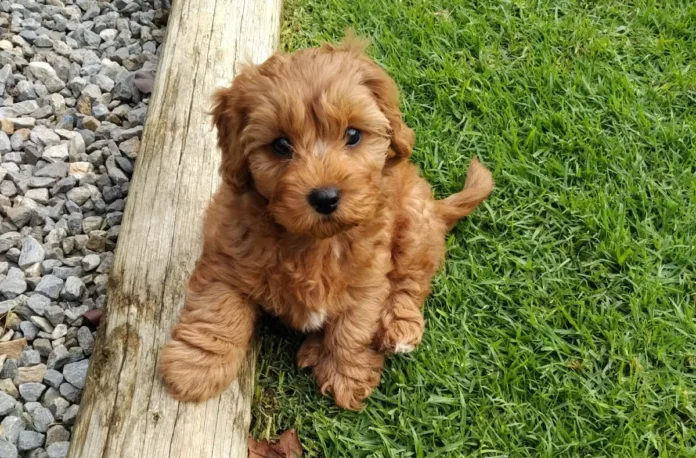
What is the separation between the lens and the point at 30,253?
398 centimetres

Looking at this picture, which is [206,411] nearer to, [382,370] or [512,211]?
[382,370]

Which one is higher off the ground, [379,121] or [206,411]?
[379,121]

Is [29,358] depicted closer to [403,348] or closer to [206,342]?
[206,342]

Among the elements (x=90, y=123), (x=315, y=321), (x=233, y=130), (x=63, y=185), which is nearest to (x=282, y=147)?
(x=233, y=130)

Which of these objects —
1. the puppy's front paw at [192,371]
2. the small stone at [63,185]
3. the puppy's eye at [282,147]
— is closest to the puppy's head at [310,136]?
the puppy's eye at [282,147]

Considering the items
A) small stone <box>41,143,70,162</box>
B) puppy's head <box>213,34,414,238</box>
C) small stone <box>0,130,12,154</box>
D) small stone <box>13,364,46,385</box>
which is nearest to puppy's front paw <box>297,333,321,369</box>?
puppy's head <box>213,34,414,238</box>

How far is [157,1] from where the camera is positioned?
5.70 meters

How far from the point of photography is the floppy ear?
297cm

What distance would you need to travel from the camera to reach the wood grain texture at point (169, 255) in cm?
293

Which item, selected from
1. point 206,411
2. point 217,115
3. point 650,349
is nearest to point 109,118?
point 217,115

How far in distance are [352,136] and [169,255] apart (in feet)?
3.99

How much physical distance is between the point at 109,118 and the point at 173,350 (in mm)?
2288

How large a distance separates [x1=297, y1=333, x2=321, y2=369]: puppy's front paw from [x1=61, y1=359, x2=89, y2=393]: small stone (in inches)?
41.2

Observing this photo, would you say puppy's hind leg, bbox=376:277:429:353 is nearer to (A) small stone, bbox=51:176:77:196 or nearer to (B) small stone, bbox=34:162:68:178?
(A) small stone, bbox=51:176:77:196
